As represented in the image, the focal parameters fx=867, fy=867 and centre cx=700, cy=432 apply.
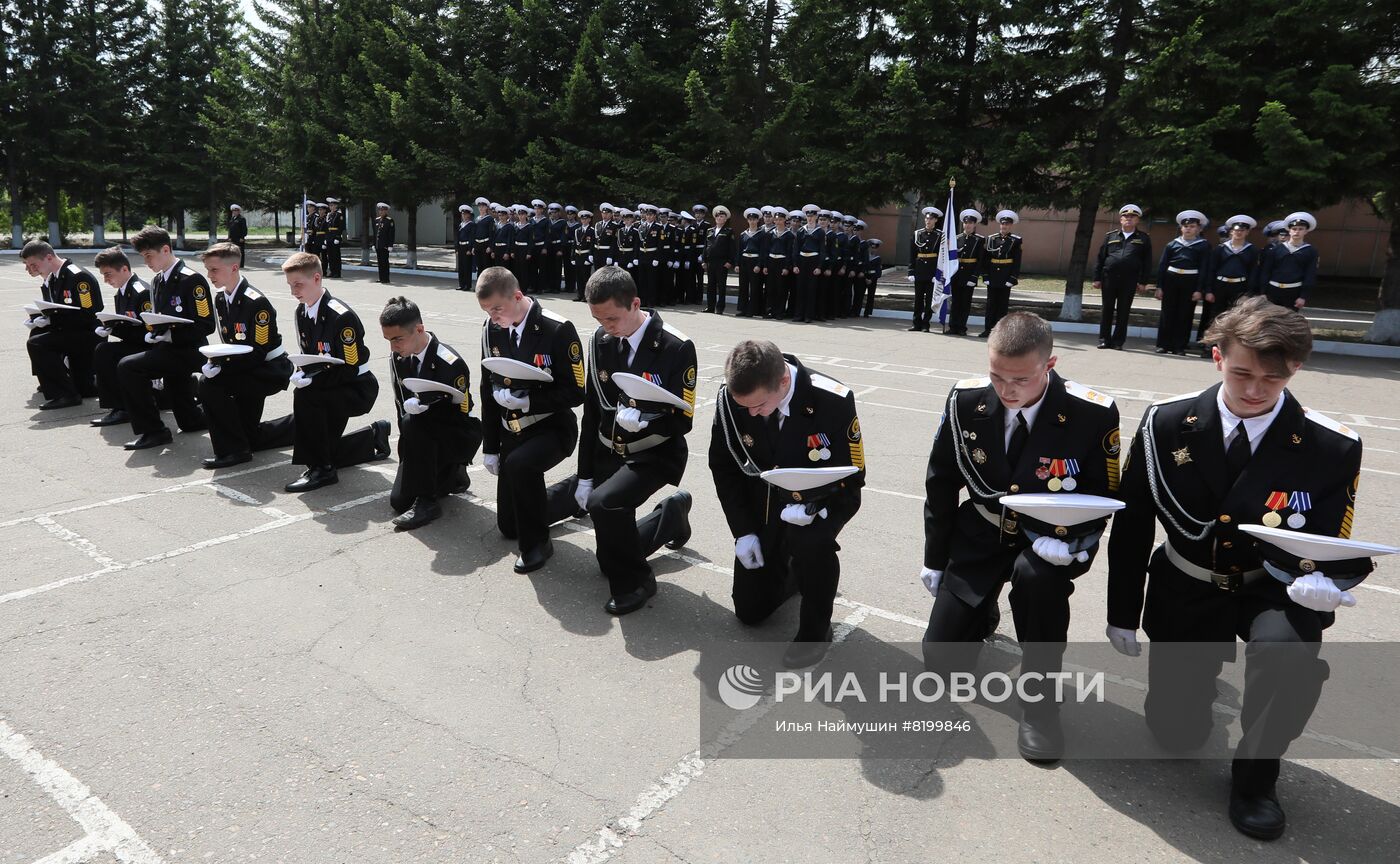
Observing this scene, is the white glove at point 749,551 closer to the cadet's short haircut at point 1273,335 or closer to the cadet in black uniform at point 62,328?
the cadet's short haircut at point 1273,335

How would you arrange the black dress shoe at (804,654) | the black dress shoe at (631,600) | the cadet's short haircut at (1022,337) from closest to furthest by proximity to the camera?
the cadet's short haircut at (1022,337) → the black dress shoe at (804,654) → the black dress shoe at (631,600)

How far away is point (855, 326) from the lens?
1677cm

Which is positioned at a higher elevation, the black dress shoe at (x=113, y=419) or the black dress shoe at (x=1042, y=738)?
the black dress shoe at (x=113, y=419)

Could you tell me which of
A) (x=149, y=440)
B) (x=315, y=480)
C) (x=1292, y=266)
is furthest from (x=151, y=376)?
(x=1292, y=266)

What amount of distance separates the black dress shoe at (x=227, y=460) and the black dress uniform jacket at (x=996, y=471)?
5746mm

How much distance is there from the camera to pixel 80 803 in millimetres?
3008

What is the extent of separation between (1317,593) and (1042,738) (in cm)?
108

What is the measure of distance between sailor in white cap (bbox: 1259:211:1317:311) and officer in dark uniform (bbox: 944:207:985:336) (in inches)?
159

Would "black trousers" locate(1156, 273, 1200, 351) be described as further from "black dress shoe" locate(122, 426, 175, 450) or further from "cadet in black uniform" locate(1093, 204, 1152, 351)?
"black dress shoe" locate(122, 426, 175, 450)

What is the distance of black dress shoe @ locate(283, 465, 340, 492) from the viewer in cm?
638

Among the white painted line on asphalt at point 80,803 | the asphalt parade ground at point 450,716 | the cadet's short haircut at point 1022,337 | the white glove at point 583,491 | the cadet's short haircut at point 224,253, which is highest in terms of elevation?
the cadet's short haircut at point 224,253

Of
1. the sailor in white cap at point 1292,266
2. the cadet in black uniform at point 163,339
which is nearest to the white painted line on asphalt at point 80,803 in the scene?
the cadet in black uniform at point 163,339

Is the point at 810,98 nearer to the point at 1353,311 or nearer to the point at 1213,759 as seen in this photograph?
the point at 1353,311

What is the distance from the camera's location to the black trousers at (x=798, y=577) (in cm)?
388
